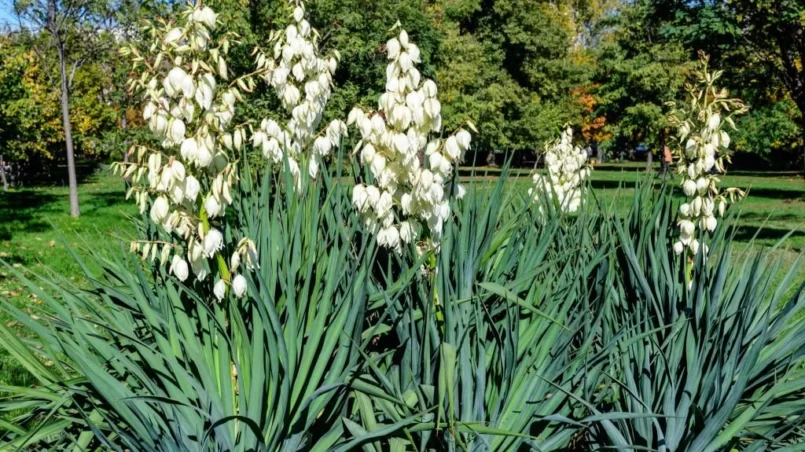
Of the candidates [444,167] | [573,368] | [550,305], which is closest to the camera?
[573,368]

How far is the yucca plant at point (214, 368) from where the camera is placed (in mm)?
1956

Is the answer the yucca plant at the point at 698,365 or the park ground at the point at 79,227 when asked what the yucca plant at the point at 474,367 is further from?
the park ground at the point at 79,227

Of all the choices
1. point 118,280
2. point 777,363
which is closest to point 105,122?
point 118,280

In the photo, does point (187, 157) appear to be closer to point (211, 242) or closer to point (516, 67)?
point (211, 242)

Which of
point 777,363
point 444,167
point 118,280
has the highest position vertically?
point 444,167

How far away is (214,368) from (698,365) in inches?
58.5

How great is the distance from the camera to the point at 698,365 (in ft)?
7.38

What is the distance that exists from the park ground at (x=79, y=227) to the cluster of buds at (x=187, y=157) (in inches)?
22.7

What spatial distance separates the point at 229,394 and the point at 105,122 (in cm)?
2646

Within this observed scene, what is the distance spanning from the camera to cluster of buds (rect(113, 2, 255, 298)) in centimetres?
224

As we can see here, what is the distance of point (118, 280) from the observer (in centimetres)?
310

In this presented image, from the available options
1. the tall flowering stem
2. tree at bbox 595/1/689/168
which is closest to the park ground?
the tall flowering stem

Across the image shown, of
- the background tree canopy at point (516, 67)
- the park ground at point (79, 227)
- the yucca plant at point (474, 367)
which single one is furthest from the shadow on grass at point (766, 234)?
the yucca plant at point (474, 367)

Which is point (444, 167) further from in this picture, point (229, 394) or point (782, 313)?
point (782, 313)
